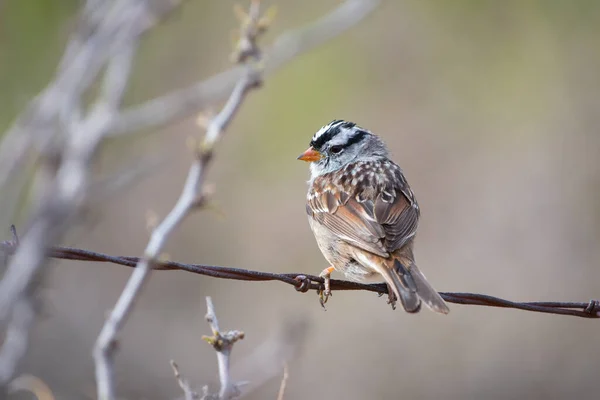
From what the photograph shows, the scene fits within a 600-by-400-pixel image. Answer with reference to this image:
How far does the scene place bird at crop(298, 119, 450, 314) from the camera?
4801 millimetres

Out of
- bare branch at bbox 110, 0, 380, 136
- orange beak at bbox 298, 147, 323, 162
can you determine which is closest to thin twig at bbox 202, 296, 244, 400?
bare branch at bbox 110, 0, 380, 136

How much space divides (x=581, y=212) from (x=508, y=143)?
50.3 inches

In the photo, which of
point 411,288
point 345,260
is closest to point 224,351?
point 411,288

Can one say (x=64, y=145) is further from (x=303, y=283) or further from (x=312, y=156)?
(x=312, y=156)

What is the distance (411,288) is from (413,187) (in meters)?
6.60

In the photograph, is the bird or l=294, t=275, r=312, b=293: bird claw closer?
l=294, t=275, r=312, b=293: bird claw

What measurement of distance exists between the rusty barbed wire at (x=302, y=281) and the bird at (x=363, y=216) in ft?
0.35

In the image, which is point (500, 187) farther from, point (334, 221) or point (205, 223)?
point (334, 221)

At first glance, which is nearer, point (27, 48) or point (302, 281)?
point (302, 281)

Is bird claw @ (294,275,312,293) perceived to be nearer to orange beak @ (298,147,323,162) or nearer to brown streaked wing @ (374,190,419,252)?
brown streaked wing @ (374,190,419,252)

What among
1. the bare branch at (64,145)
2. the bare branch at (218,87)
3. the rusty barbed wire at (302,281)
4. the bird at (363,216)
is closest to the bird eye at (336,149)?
the bird at (363,216)

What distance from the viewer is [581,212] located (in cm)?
1059

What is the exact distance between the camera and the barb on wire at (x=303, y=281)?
3797 millimetres

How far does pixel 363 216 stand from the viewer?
5328 mm
